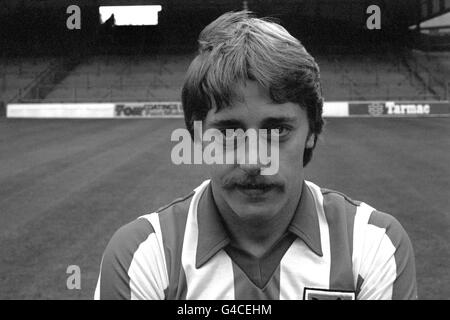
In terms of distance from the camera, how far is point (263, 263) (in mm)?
1820

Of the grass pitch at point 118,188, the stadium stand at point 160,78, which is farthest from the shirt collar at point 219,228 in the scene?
the stadium stand at point 160,78

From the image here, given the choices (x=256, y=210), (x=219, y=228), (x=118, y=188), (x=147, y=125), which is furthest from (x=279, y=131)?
(x=147, y=125)

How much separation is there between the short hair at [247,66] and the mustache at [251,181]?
0.68ft

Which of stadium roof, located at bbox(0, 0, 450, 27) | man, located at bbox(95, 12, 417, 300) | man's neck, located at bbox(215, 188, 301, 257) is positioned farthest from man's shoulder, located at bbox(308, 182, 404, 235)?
stadium roof, located at bbox(0, 0, 450, 27)

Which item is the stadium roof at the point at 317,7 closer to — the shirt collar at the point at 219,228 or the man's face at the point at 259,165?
the shirt collar at the point at 219,228

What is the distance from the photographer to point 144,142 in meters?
15.7

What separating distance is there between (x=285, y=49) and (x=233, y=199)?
0.45m

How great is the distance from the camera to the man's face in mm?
1670

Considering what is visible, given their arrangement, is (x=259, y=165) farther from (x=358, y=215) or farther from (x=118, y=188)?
(x=118, y=188)

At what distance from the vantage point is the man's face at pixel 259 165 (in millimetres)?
1670

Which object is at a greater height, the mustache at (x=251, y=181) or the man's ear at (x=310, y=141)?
the man's ear at (x=310, y=141)

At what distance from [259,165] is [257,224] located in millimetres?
220

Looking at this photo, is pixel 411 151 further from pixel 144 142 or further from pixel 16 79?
pixel 16 79

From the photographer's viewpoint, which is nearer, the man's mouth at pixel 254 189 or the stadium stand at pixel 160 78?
the man's mouth at pixel 254 189
